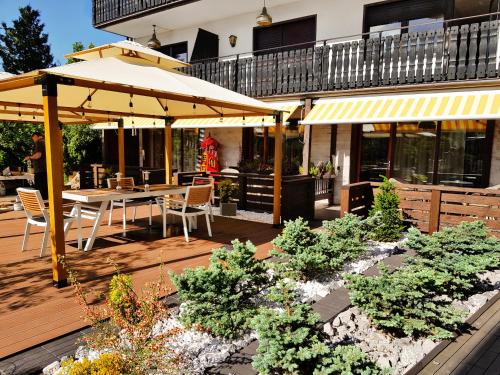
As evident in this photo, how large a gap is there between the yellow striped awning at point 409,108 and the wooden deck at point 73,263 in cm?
397

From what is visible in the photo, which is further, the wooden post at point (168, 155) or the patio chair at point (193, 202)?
the wooden post at point (168, 155)

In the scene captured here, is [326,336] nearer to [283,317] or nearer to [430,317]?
[283,317]

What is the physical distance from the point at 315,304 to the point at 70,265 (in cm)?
354

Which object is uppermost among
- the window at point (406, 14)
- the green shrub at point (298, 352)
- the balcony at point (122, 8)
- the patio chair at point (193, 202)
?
the balcony at point (122, 8)

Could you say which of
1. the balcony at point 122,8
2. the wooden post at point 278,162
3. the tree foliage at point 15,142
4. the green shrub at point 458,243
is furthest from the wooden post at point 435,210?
the tree foliage at point 15,142

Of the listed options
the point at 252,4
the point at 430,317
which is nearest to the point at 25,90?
the point at 430,317

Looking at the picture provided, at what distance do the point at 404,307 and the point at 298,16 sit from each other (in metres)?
11.8

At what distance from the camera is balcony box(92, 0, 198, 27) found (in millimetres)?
13406

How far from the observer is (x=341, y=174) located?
12062 mm

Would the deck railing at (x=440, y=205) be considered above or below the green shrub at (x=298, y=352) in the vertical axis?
above

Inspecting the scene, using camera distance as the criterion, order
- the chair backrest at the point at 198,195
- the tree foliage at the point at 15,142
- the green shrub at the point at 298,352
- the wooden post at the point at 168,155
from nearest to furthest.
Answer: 1. the green shrub at the point at 298,352
2. the chair backrest at the point at 198,195
3. the wooden post at the point at 168,155
4. the tree foliage at the point at 15,142

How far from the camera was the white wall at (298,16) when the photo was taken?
11469 mm

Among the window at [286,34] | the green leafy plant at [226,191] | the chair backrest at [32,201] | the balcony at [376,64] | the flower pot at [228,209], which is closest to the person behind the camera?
the chair backrest at [32,201]

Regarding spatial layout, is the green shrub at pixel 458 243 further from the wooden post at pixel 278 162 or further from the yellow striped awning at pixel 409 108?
the yellow striped awning at pixel 409 108
